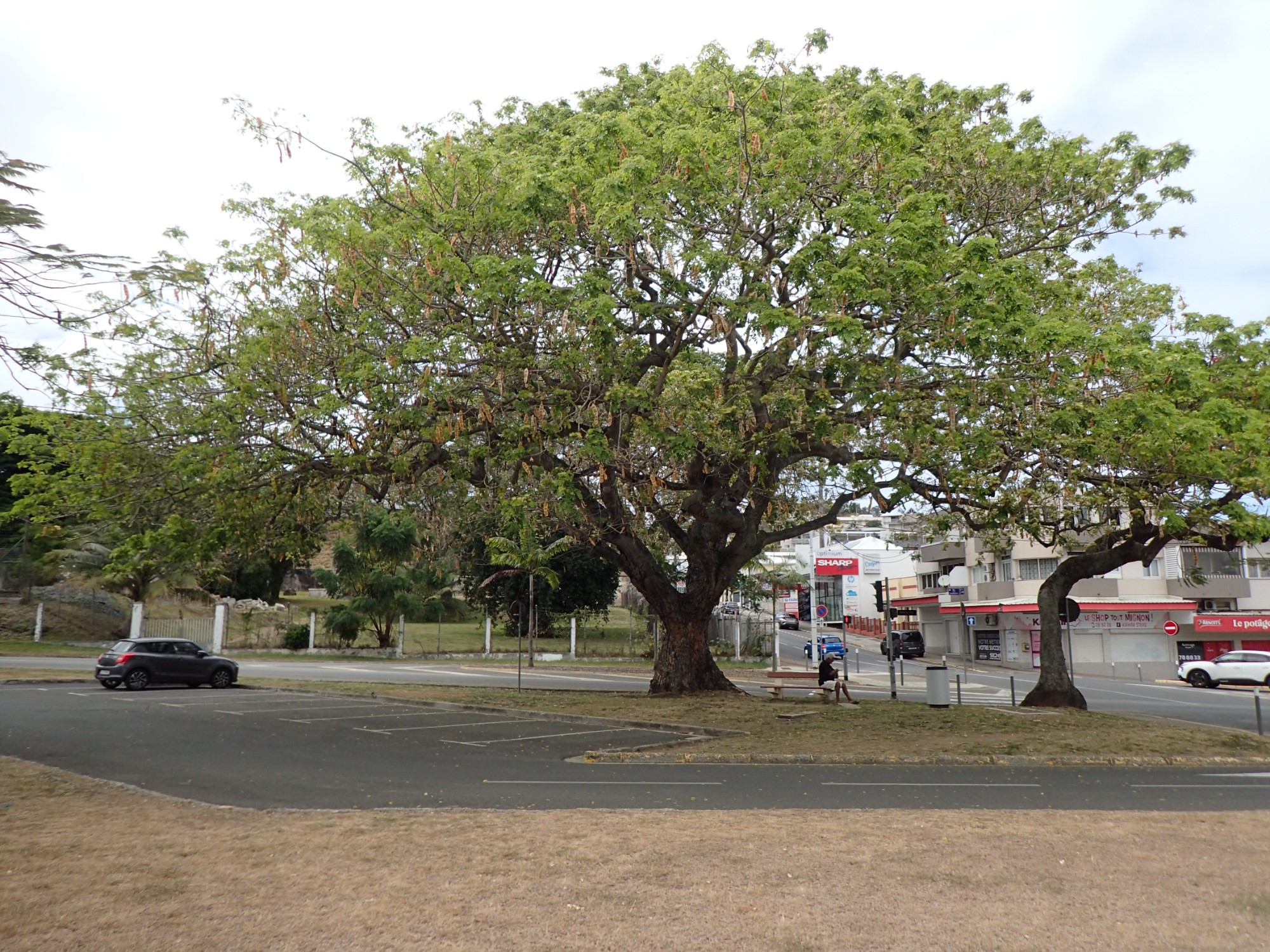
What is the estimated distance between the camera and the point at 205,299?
15.3 meters

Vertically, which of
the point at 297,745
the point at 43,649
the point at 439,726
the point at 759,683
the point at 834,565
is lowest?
the point at 759,683

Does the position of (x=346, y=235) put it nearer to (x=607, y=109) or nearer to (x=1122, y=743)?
(x=607, y=109)

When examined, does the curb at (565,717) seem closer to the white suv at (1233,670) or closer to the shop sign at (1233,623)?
the white suv at (1233,670)

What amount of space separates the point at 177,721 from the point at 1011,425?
15356 mm

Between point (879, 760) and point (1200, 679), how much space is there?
1252 inches

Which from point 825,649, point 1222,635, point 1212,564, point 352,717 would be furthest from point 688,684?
point 1212,564

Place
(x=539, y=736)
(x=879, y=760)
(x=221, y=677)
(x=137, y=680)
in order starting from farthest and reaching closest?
(x=221, y=677), (x=137, y=680), (x=539, y=736), (x=879, y=760)

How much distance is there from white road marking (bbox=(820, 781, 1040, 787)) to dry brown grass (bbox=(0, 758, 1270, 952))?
2.66 meters

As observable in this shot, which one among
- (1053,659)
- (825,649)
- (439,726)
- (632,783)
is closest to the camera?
(632,783)

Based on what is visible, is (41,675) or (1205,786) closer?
(1205,786)

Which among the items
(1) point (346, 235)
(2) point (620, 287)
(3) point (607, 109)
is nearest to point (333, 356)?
(1) point (346, 235)

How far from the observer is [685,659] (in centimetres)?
2209

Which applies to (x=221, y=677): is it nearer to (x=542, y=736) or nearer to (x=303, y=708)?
(x=303, y=708)

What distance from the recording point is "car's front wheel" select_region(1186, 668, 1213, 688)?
37.9 meters
